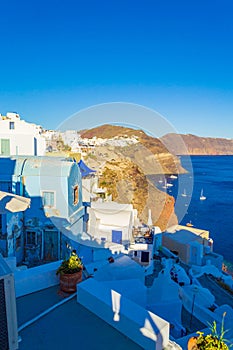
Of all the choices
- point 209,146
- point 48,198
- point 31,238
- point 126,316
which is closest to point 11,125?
point 48,198

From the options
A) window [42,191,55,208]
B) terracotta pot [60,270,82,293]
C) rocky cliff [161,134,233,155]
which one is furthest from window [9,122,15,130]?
rocky cliff [161,134,233,155]

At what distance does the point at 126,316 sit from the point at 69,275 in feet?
3.83

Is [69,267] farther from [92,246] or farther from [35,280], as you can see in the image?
[92,246]

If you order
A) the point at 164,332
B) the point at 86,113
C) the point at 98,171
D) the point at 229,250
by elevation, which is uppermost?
the point at 86,113

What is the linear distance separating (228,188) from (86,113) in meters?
55.4

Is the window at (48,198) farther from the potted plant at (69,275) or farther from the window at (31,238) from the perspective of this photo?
the potted plant at (69,275)

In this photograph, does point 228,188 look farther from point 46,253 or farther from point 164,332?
point 164,332

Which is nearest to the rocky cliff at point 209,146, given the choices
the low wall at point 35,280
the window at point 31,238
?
the window at point 31,238

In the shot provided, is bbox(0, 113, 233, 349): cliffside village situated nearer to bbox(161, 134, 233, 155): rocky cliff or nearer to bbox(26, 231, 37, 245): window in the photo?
bbox(26, 231, 37, 245): window

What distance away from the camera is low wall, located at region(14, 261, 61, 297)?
11.9ft

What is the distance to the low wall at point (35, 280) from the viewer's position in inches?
143

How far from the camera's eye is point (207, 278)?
1295cm

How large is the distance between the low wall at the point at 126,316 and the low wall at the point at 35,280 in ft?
2.42

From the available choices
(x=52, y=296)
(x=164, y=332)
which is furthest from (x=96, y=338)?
(x=52, y=296)
